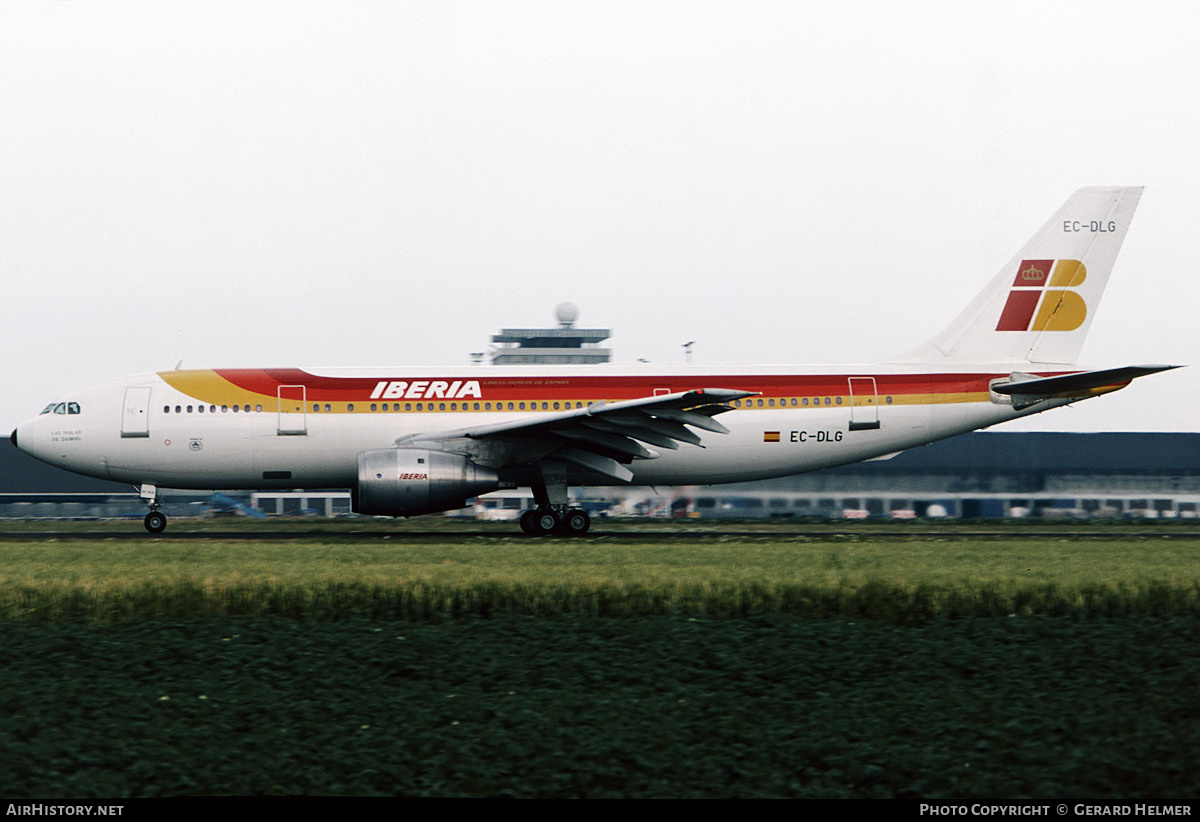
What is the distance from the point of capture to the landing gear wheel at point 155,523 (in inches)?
938

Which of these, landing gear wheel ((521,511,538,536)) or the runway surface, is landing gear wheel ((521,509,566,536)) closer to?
landing gear wheel ((521,511,538,536))

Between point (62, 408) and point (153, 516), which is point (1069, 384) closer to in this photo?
point (153, 516)

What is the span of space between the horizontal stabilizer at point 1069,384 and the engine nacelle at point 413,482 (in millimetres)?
11326

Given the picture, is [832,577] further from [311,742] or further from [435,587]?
[311,742]

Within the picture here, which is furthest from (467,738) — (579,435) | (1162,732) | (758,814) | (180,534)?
(180,534)

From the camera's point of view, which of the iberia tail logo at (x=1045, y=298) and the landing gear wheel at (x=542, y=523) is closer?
the landing gear wheel at (x=542, y=523)

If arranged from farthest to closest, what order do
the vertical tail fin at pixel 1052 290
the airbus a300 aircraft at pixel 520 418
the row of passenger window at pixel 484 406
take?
the vertical tail fin at pixel 1052 290 → the row of passenger window at pixel 484 406 → the airbus a300 aircraft at pixel 520 418

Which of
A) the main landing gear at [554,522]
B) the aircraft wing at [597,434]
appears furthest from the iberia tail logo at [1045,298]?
the main landing gear at [554,522]

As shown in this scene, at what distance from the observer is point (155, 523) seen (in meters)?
24.0

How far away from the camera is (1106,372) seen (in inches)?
898

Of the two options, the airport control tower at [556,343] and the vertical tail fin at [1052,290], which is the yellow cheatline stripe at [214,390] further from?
the airport control tower at [556,343]

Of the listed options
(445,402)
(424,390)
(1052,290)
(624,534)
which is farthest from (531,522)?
(1052,290)

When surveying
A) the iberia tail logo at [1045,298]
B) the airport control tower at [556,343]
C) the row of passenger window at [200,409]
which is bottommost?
the row of passenger window at [200,409]

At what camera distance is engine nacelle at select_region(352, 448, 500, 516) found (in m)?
21.2
